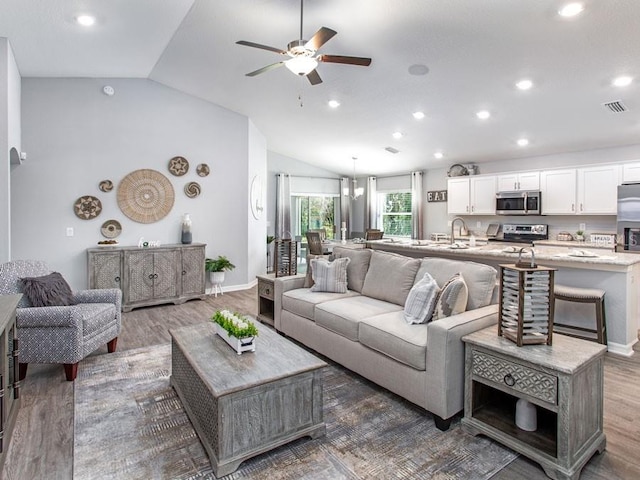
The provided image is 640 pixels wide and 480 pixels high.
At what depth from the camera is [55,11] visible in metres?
3.35

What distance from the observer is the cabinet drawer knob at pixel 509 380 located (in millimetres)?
2041

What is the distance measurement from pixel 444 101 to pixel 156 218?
451 cm

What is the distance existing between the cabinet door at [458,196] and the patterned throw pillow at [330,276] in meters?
4.22

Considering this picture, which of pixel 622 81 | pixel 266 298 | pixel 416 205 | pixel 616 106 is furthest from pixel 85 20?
pixel 416 205

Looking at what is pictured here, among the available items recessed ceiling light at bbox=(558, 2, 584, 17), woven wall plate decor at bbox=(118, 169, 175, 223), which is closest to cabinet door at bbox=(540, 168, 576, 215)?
recessed ceiling light at bbox=(558, 2, 584, 17)

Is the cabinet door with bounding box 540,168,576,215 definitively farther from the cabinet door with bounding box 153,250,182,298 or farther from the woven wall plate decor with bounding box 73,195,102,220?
the woven wall plate decor with bounding box 73,195,102,220

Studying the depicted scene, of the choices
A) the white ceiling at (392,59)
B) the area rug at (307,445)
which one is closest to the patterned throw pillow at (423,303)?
the area rug at (307,445)

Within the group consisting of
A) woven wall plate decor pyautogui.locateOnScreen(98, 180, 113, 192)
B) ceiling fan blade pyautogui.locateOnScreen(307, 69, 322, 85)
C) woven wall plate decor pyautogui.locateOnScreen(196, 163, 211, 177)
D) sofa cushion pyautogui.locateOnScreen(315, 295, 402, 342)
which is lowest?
sofa cushion pyautogui.locateOnScreen(315, 295, 402, 342)

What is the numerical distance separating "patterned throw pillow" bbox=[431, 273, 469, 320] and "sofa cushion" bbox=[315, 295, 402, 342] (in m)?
0.53

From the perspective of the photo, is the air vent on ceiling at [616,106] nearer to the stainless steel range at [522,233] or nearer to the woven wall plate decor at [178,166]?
the stainless steel range at [522,233]

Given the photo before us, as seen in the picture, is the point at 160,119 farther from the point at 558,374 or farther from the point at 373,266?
the point at 558,374

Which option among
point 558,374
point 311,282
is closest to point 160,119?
point 311,282

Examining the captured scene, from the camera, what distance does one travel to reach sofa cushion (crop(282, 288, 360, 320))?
3.59 m

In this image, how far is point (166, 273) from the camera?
5527 millimetres
